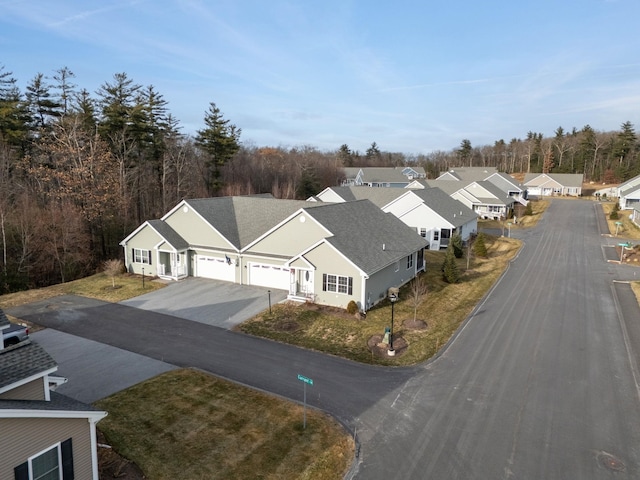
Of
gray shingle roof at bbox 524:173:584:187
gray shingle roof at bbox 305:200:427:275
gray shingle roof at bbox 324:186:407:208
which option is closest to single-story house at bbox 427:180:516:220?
gray shingle roof at bbox 324:186:407:208

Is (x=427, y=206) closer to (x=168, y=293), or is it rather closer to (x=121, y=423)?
(x=168, y=293)

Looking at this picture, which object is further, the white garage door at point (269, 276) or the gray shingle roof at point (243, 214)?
the gray shingle roof at point (243, 214)

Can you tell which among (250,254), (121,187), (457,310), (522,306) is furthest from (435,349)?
(121,187)

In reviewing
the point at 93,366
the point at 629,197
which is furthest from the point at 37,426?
the point at 629,197

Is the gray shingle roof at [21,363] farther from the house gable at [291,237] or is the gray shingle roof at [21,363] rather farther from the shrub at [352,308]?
the house gable at [291,237]

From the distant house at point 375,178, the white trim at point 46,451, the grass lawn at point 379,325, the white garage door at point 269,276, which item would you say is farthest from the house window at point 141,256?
the distant house at point 375,178
